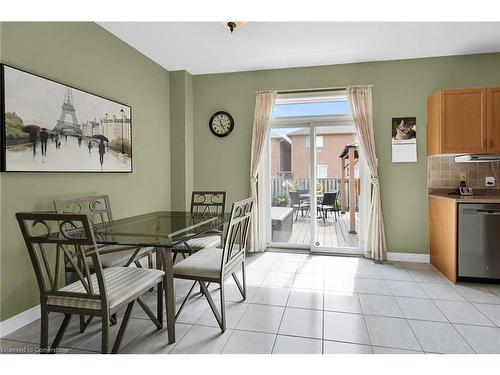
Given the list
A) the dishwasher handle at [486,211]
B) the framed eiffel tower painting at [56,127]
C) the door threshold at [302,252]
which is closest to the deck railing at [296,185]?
the door threshold at [302,252]

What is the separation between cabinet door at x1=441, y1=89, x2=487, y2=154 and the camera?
3254mm

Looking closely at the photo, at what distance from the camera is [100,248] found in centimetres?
250

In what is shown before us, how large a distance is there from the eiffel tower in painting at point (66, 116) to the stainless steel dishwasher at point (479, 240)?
3.97 metres

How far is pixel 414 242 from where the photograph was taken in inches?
152

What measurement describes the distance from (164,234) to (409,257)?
3432 millimetres

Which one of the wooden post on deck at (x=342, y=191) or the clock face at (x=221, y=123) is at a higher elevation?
the clock face at (x=221, y=123)

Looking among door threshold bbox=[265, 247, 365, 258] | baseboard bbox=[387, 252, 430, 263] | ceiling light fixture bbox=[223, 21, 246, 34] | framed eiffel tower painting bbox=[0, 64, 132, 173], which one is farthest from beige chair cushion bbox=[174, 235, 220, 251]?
baseboard bbox=[387, 252, 430, 263]

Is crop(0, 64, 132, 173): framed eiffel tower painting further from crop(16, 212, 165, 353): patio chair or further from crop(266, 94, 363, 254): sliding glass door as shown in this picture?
crop(266, 94, 363, 254): sliding glass door

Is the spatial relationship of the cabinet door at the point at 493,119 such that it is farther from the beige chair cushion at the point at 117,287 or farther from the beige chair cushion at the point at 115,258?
the beige chair cushion at the point at 115,258

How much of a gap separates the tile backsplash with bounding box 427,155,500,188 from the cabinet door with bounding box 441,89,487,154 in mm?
410

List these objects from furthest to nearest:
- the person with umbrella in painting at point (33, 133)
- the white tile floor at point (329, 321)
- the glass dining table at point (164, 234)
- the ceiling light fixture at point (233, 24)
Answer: the ceiling light fixture at point (233, 24), the person with umbrella in painting at point (33, 133), the white tile floor at point (329, 321), the glass dining table at point (164, 234)

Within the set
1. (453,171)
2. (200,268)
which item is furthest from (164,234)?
(453,171)

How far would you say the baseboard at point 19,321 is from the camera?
210 cm
